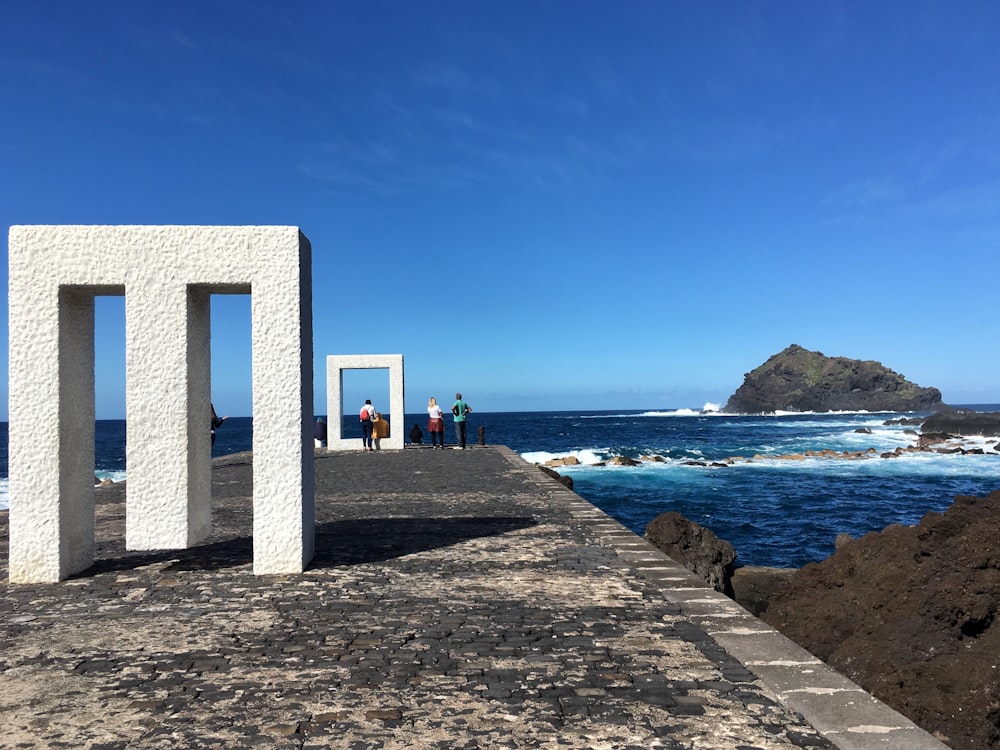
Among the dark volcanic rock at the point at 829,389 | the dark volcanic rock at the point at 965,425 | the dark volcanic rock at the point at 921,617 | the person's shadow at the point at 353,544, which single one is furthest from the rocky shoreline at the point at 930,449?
the dark volcanic rock at the point at 829,389

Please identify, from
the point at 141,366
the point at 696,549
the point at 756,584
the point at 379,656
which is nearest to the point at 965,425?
the point at 756,584

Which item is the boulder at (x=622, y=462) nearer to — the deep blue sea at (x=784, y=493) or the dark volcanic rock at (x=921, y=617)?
the deep blue sea at (x=784, y=493)

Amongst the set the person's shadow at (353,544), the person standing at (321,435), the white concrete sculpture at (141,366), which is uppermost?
the white concrete sculpture at (141,366)

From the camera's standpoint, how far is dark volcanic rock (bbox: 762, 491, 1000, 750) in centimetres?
536

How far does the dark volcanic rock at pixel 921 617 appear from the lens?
5.36 m

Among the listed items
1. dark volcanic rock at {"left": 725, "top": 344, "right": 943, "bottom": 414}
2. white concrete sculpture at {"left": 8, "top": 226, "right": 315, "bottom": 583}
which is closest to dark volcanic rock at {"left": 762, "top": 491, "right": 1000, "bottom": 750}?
white concrete sculpture at {"left": 8, "top": 226, "right": 315, "bottom": 583}

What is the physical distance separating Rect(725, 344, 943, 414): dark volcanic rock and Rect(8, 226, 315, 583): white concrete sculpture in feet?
467

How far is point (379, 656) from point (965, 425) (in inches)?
2897

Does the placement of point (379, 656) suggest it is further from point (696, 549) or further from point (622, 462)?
point (622, 462)

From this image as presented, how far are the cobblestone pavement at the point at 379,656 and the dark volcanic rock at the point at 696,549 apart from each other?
13.6 feet

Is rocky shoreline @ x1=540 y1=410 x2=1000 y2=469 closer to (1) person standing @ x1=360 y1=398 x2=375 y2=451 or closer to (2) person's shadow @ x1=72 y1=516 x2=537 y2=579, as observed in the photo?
(1) person standing @ x1=360 y1=398 x2=375 y2=451

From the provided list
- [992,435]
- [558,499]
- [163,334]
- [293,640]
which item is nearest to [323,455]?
[558,499]

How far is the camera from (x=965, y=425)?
212ft

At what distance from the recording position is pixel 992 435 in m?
60.5
